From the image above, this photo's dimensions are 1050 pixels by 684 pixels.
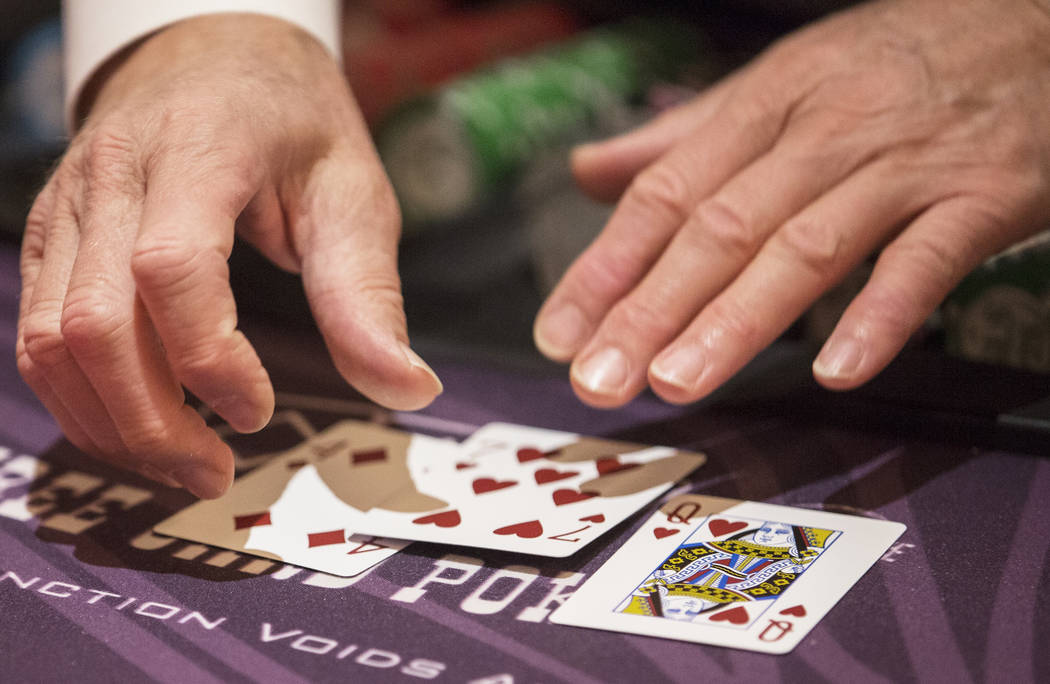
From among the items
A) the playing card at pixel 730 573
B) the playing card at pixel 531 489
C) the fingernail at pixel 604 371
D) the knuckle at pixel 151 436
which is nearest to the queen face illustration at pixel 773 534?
the playing card at pixel 730 573

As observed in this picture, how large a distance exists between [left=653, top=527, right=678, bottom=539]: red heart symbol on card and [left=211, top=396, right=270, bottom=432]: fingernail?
36 centimetres

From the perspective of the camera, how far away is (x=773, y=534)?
91 cm

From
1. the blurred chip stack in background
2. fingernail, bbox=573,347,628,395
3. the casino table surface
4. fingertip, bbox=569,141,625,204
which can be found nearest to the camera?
the casino table surface

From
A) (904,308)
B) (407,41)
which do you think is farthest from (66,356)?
(407,41)

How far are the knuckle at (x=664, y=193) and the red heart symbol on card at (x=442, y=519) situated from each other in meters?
0.47

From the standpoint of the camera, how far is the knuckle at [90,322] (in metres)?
0.88

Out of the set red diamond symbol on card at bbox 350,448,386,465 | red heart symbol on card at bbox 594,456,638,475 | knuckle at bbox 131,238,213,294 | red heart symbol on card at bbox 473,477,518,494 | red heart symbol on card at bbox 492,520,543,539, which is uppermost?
knuckle at bbox 131,238,213,294

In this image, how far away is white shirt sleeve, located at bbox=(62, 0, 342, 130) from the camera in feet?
Answer: 4.38

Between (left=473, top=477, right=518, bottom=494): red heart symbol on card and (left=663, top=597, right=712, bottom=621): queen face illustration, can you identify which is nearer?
(left=663, top=597, right=712, bottom=621): queen face illustration

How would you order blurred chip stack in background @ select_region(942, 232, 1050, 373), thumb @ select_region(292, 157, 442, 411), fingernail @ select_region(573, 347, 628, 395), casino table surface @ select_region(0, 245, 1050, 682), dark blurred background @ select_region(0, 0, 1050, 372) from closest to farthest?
1. casino table surface @ select_region(0, 245, 1050, 682)
2. thumb @ select_region(292, 157, 442, 411)
3. fingernail @ select_region(573, 347, 628, 395)
4. blurred chip stack in background @ select_region(942, 232, 1050, 373)
5. dark blurred background @ select_region(0, 0, 1050, 372)

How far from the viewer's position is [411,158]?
75.9 inches

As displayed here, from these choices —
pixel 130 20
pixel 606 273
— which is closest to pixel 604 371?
pixel 606 273

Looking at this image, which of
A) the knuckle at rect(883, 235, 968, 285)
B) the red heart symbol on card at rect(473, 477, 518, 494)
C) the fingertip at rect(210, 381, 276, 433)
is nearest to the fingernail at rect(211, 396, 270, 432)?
the fingertip at rect(210, 381, 276, 433)

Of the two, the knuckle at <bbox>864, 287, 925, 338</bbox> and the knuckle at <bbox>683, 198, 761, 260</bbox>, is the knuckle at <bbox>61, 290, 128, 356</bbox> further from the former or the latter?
the knuckle at <bbox>864, 287, 925, 338</bbox>
